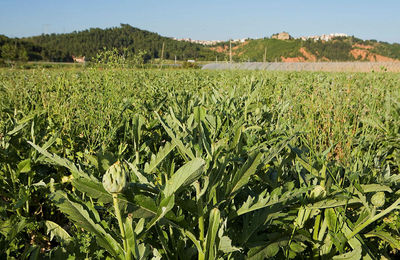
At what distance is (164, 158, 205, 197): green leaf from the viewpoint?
33.4 inches

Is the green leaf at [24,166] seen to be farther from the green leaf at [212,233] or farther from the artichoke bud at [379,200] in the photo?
the artichoke bud at [379,200]

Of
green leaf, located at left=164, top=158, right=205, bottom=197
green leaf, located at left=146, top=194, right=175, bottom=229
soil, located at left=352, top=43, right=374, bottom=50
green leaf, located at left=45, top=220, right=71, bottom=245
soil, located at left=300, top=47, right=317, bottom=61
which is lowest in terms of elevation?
green leaf, located at left=45, top=220, right=71, bottom=245

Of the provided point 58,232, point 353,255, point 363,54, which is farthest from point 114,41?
point 353,255

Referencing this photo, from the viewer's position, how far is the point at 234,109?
2.09m

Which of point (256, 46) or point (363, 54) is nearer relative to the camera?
point (363, 54)

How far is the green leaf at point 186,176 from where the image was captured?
849mm

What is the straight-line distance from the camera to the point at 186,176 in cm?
86

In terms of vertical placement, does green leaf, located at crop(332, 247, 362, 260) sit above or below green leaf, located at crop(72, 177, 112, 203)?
below

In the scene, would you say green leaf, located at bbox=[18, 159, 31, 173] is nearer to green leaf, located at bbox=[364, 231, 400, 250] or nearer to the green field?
the green field

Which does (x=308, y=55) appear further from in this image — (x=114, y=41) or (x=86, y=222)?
(x=86, y=222)

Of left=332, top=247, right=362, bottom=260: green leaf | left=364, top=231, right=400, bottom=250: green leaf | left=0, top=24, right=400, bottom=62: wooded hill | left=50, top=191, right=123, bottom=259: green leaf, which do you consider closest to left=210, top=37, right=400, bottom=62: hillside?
left=0, top=24, right=400, bottom=62: wooded hill

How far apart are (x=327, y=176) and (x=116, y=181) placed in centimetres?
117

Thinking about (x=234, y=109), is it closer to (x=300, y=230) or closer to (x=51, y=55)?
(x=300, y=230)

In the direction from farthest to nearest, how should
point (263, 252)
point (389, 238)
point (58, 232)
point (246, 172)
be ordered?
point (58, 232) < point (389, 238) < point (263, 252) < point (246, 172)
